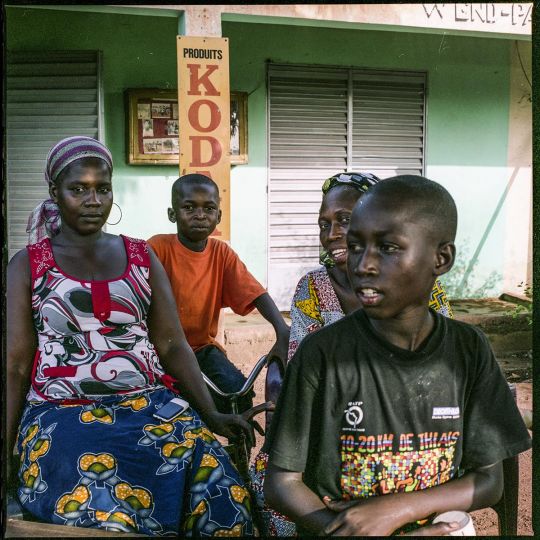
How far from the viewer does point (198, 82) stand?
4395 mm

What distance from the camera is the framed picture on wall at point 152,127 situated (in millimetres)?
6102

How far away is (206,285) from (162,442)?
1.21 meters

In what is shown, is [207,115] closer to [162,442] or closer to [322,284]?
[322,284]

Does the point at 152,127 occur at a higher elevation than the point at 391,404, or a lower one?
higher

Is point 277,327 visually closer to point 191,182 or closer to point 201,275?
point 201,275

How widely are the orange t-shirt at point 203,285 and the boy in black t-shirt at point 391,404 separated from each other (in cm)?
158

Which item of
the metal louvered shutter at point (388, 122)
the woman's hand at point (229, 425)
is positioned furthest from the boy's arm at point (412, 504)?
the metal louvered shutter at point (388, 122)

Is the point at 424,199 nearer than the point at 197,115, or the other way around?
the point at 424,199

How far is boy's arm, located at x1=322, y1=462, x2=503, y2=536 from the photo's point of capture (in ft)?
4.71

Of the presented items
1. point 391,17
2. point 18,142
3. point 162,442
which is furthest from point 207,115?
point 162,442

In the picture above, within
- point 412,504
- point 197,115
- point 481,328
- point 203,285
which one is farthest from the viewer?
point 481,328

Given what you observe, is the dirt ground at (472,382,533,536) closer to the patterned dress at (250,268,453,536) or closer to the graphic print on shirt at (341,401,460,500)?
the patterned dress at (250,268,453,536)

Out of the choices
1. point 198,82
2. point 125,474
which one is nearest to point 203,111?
point 198,82

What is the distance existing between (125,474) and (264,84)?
5294mm
